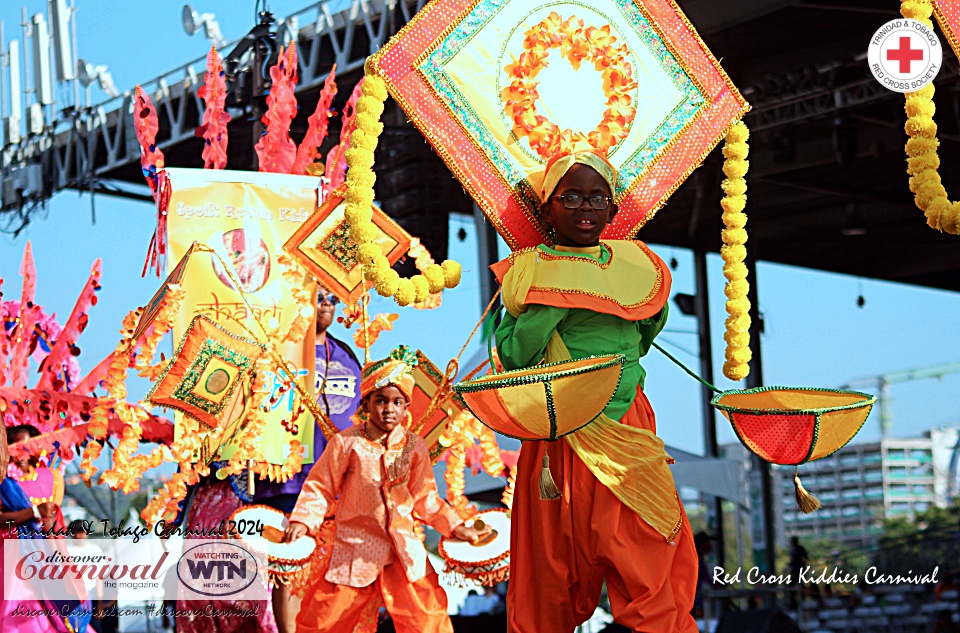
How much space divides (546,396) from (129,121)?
8016 mm

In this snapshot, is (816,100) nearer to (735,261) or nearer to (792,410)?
(735,261)

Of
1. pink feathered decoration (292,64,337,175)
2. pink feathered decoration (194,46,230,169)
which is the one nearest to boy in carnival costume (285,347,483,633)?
pink feathered decoration (292,64,337,175)

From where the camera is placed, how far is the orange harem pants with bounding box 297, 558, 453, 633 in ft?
15.1

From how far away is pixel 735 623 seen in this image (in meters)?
5.84

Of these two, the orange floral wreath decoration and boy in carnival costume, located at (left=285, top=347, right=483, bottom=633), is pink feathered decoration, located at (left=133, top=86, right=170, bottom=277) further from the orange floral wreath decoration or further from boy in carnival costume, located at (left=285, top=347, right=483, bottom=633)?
the orange floral wreath decoration

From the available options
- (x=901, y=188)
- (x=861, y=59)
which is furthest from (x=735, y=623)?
(x=901, y=188)

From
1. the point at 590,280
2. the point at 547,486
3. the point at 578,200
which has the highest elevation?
the point at 578,200

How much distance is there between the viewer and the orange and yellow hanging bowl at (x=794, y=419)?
3732 millimetres

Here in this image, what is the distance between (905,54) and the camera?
4.71 m

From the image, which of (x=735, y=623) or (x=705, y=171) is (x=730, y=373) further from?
(x=705, y=171)

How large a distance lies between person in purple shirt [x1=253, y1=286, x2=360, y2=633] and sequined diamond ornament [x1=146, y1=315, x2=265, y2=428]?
0.47 metres

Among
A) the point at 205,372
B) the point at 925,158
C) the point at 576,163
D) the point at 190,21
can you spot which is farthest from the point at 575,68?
the point at 190,21

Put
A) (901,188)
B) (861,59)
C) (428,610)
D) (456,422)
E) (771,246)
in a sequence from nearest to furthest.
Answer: (428,610), (456,422), (861,59), (901,188), (771,246)

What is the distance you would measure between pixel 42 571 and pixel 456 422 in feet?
6.15
